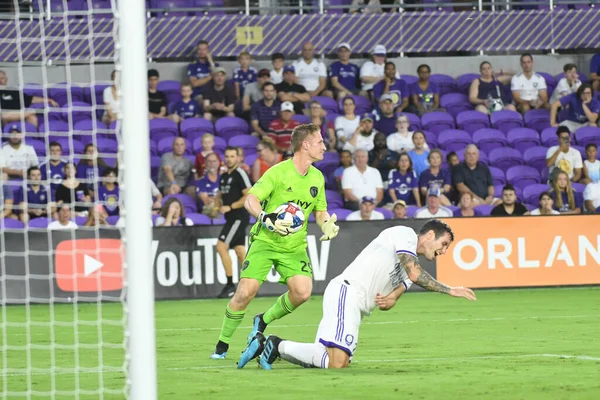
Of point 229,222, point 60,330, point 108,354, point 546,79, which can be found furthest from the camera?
point 546,79

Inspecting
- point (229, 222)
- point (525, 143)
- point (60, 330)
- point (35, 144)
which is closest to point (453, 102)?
point (525, 143)

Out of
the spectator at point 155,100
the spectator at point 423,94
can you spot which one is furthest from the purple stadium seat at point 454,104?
the spectator at point 155,100

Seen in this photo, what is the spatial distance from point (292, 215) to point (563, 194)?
10101 mm

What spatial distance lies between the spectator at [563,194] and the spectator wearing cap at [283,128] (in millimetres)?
4372

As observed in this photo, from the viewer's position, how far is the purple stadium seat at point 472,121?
20.9 m

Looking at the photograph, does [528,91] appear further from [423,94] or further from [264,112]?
[264,112]

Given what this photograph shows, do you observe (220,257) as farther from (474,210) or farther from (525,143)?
(525,143)

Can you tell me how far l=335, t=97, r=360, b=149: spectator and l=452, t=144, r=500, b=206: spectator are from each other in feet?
6.30

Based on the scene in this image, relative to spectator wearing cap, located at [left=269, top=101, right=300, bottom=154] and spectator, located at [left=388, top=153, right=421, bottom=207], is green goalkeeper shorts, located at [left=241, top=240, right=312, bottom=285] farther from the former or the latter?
spectator wearing cap, located at [left=269, top=101, right=300, bottom=154]

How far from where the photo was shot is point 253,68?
2052 cm

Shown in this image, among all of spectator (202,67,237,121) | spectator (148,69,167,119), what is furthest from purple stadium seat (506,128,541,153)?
spectator (148,69,167,119)

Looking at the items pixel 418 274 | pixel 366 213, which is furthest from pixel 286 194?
pixel 366 213

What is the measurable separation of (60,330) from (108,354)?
8.99 feet

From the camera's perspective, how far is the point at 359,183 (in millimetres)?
18453
